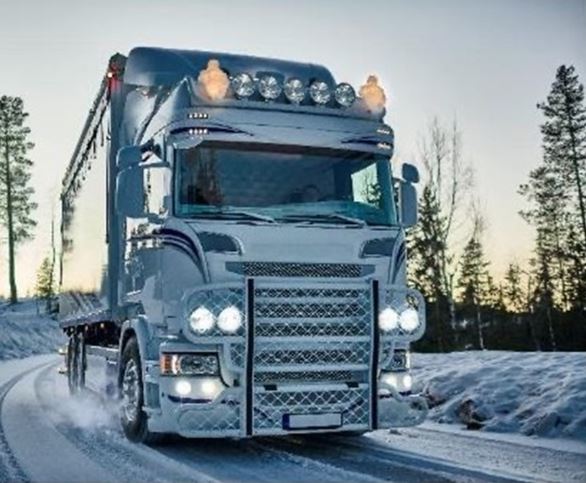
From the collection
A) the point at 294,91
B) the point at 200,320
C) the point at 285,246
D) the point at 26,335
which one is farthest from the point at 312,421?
the point at 26,335

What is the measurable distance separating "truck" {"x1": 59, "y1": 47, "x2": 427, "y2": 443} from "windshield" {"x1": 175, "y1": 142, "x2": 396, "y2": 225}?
0.04 feet

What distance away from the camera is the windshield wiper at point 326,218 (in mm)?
6551

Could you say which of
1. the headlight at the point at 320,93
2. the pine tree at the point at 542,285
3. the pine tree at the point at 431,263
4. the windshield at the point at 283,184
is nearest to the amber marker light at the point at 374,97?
the headlight at the point at 320,93

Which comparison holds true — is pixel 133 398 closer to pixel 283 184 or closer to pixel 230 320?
pixel 230 320

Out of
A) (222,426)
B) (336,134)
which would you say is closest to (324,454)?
(222,426)

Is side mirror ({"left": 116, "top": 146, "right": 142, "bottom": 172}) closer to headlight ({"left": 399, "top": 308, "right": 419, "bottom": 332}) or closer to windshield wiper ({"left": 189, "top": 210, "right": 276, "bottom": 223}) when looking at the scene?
windshield wiper ({"left": 189, "top": 210, "right": 276, "bottom": 223})

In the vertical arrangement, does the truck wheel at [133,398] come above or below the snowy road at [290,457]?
above

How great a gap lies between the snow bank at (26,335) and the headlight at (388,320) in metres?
24.7

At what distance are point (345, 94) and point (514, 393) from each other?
4.25 meters

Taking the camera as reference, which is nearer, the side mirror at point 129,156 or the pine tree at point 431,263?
the side mirror at point 129,156

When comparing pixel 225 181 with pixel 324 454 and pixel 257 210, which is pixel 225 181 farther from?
pixel 324 454

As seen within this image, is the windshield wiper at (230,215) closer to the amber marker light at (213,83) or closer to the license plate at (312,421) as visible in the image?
the amber marker light at (213,83)

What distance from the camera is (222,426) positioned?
6.04m

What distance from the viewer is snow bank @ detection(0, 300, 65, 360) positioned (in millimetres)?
31248
